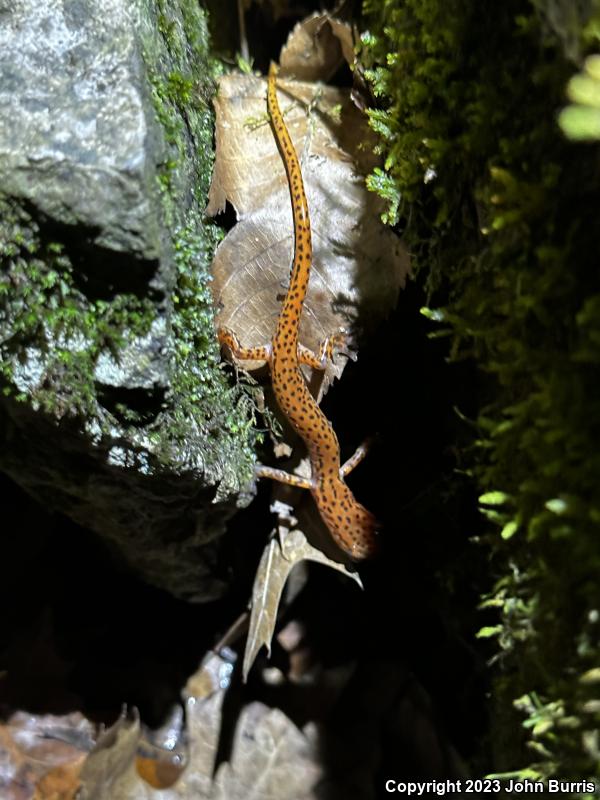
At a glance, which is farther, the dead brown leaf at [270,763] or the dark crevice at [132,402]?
the dead brown leaf at [270,763]

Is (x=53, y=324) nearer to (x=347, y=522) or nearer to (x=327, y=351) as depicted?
(x=327, y=351)

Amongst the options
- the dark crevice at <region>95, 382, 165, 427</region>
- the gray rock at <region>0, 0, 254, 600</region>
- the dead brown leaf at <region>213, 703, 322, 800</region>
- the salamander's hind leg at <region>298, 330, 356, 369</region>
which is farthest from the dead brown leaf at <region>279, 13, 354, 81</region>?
the dead brown leaf at <region>213, 703, 322, 800</region>

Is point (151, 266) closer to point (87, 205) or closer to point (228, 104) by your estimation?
point (87, 205)

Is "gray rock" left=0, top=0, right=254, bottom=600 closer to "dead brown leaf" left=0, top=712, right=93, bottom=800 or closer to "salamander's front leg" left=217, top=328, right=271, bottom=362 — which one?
"salamander's front leg" left=217, top=328, right=271, bottom=362

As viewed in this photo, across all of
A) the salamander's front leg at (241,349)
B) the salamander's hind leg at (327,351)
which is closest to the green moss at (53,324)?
the salamander's front leg at (241,349)

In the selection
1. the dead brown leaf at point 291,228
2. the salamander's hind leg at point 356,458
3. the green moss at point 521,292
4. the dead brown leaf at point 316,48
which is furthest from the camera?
the salamander's hind leg at point 356,458

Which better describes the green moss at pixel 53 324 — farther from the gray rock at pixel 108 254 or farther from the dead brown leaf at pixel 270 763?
the dead brown leaf at pixel 270 763
